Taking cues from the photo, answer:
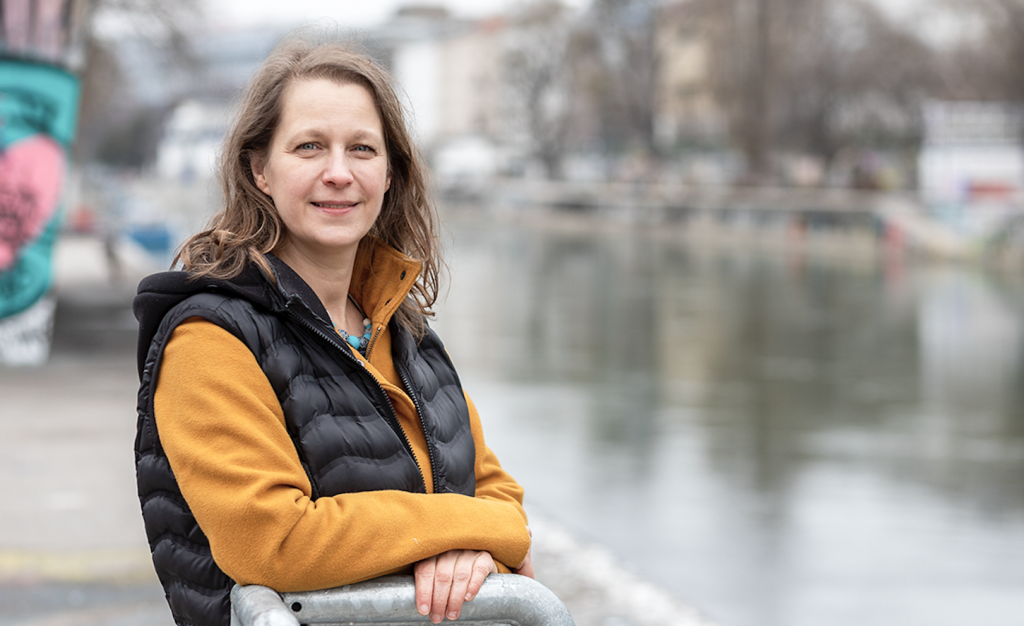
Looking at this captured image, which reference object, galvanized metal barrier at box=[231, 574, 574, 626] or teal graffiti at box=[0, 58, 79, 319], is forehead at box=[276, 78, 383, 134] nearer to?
galvanized metal barrier at box=[231, 574, 574, 626]

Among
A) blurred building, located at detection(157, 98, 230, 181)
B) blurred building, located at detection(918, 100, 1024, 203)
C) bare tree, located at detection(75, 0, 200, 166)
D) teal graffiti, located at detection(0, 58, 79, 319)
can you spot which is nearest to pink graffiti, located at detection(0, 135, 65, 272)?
teal graffiti, located at detection(0, 58, 79, 319)

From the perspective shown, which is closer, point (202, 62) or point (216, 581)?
point (216, 581)

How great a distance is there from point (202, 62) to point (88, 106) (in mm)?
2606

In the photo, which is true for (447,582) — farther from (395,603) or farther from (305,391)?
(305,391)

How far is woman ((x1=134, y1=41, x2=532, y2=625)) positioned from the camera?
1.83 m

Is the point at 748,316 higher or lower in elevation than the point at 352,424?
lower

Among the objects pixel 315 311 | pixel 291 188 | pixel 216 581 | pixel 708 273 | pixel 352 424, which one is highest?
pixel 291 188

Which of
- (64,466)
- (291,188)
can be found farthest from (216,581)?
(64,466)

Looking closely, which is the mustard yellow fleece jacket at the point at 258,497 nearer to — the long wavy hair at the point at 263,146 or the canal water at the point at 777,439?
the long wavy hair at the point at 263,146

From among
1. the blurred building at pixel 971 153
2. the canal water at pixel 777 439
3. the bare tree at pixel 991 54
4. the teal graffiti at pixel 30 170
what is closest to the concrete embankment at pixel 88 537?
the canal water at pixel 777 439

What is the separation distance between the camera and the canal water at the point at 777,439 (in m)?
5.66

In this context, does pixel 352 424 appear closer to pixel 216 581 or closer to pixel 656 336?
pixel 216 581

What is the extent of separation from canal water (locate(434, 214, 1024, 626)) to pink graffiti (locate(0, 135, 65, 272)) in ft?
10.9

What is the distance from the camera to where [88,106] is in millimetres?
21594
